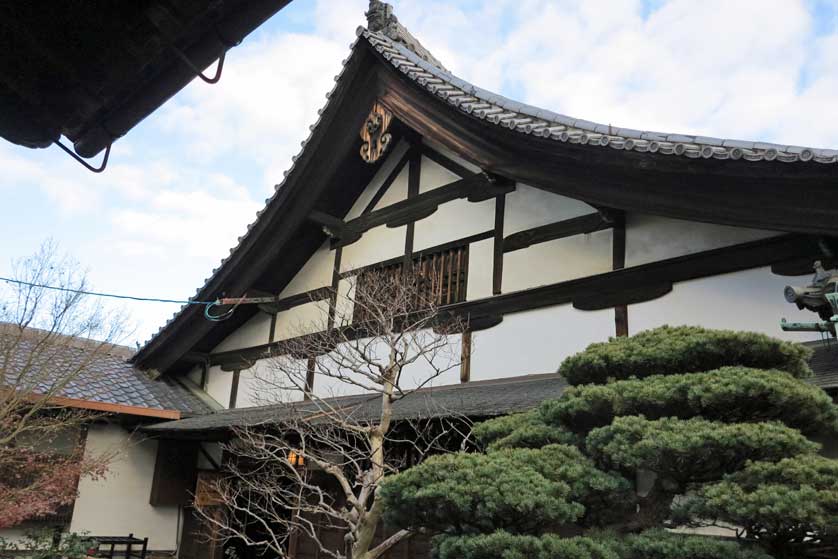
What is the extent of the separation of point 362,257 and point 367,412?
3.05 meters

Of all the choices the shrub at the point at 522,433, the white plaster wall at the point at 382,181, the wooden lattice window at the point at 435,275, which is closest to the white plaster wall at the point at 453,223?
the wooden lattice window at the point at 435,275

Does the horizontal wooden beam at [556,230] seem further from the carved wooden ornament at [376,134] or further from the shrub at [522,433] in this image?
the shrub at [522,433]

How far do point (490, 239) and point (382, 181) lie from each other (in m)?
2.61

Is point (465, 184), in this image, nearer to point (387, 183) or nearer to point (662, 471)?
point (387, 183)

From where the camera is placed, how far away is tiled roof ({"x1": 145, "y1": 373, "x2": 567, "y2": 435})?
6238mm

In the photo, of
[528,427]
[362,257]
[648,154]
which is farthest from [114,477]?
[648,154]

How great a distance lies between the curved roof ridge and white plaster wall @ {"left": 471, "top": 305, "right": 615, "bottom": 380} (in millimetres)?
1757

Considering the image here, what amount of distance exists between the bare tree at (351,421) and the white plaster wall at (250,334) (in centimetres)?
58

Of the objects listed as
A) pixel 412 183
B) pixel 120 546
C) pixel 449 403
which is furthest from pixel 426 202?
pixel 120 546

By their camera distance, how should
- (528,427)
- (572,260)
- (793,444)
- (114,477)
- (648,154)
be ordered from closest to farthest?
(793,444) → (528,427) → (648,154) → (572,260) → (114,477)

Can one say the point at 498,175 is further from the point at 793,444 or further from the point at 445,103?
the point at 793,444

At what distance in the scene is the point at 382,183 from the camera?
1041 cm

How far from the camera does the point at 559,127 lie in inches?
293

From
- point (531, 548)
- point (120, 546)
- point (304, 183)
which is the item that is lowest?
point (120, 546)
